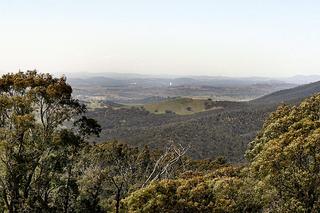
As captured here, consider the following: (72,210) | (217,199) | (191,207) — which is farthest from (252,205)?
(72,210)

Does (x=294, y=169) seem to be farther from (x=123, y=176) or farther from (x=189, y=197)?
(x=123, y=176)

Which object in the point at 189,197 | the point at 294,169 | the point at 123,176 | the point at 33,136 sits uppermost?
the point at 33,136

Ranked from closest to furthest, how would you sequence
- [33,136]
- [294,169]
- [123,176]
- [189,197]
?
[294,169] → [189,197] → [33,136] → [123,176]

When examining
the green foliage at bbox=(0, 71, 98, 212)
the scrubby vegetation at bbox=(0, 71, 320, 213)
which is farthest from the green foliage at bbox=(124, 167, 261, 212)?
the green foliage at bbox=(0, 71, 98, 212)

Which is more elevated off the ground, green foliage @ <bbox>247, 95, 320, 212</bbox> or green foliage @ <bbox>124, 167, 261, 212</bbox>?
green foliage @ <bbox>247, 95, 320, 212</bbox>

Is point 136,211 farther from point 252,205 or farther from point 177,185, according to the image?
point 252,205

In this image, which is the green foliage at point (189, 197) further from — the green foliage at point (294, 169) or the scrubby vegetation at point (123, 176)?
the green foliage at point (294, 169)

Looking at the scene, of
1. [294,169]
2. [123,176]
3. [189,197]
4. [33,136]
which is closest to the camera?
[294,169]

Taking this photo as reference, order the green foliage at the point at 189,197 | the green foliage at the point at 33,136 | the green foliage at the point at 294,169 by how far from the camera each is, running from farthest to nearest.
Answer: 1. the green foliage at the point at 33,136
2. the green foliage at the point at 189,197
3. the green foliage at the point at 294,169

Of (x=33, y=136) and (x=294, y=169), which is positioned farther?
(x=33, y=136)

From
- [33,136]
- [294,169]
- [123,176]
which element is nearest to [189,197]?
[294,169]

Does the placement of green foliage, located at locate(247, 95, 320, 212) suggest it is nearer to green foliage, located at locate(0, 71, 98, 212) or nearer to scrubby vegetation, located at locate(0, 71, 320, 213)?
scrubby vegetation, located at locate(0, 71, 320, 213)

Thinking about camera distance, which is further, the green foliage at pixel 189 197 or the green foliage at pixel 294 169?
the green foliage at pixel 189 197

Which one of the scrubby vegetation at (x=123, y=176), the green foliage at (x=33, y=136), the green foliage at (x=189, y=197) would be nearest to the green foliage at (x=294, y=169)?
the scrubby vegetation at (x=123, y=176)
